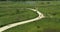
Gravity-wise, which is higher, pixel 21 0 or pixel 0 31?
pixel 0 31

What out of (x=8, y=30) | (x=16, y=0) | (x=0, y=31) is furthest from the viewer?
(x=16, y=0)

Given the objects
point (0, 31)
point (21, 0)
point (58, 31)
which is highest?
point (0, 31)

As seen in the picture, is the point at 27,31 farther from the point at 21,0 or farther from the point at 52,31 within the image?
the point at 21,0

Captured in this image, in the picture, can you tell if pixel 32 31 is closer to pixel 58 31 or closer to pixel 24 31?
pixel 24 31

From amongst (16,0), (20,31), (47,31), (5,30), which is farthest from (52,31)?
(16,0)

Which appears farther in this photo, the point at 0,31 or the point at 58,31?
the point at 58,31

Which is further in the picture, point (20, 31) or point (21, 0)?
point (21, 0)

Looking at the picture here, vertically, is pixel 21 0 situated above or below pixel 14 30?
below

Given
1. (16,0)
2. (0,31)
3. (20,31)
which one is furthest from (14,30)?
(16,0)

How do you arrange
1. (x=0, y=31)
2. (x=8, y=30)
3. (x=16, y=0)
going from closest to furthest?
(x=0, y=31) < (x=8, y=30) < (x=16, y=0)
